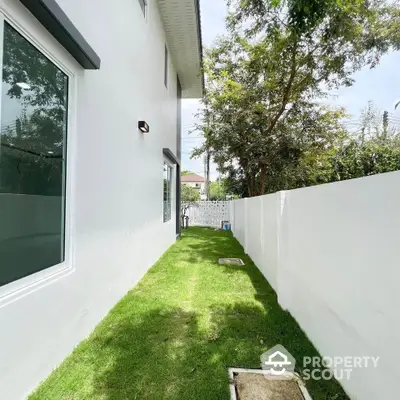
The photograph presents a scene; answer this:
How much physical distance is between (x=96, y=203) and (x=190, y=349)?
6.17 feet

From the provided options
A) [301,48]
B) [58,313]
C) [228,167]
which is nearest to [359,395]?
[58,313]

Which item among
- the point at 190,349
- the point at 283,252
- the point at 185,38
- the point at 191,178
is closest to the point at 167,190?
the point at 185,38

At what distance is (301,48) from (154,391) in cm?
1003

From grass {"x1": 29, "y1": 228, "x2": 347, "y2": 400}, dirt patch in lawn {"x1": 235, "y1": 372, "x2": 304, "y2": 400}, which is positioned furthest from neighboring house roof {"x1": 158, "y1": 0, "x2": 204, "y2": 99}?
dirt patch in lawn {"x1": 235, "y1": 372, "x2": 304, "y2": 400}

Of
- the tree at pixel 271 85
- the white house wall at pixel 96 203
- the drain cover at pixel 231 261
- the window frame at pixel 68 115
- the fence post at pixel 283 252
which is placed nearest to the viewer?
the window frame at pixel 68 115

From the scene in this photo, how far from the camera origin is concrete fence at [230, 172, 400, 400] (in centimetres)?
159

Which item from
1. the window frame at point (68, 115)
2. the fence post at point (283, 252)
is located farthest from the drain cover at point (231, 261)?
the window frame at point (68, 115)

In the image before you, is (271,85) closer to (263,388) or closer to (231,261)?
(231,261)

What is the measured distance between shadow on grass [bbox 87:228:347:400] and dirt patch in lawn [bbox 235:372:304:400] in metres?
0.12

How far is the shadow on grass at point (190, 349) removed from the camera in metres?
2.12

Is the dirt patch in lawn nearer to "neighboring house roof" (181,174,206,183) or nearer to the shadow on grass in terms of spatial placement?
the shadow on grass

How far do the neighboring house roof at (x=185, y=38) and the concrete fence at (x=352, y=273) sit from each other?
6.00 meters

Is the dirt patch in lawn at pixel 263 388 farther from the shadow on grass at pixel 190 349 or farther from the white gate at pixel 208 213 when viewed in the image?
the white gate at pixel 208 213

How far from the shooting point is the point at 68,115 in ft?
8.55
